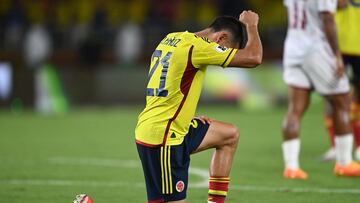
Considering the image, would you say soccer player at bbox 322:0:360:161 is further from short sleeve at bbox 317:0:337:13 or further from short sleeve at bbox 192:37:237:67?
short sleeve at bbox 192:37:237:67

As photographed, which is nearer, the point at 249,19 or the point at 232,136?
the point at 249,19

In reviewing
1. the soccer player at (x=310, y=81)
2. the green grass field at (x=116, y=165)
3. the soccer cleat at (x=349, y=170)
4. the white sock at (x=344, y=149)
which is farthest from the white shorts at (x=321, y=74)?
the green grass field at (x=116, y=165)

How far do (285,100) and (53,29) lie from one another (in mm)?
6966

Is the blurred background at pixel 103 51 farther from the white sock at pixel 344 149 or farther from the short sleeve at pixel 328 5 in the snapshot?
the short sleeve at pixel 328 5

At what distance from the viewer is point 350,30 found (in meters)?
10.0

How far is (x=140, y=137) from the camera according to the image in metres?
6.84

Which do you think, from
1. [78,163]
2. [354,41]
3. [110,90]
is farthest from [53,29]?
[354,41]

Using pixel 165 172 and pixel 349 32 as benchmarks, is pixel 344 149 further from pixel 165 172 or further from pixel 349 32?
pixel 165 172

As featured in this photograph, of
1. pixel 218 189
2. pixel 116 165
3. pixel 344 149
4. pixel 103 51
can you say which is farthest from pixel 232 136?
pixel 103 51

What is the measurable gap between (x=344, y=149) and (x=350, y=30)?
149 centimetres

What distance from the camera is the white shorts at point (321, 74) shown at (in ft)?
30.7

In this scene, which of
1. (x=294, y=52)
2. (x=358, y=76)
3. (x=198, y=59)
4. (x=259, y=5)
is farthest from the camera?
(x=259, y=5)

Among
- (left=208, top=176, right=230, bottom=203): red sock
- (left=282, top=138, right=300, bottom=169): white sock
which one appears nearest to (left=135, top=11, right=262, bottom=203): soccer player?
(left=208, top=176, right=230, bottom=203): red sock

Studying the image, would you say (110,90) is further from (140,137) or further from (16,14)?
(140,137)
